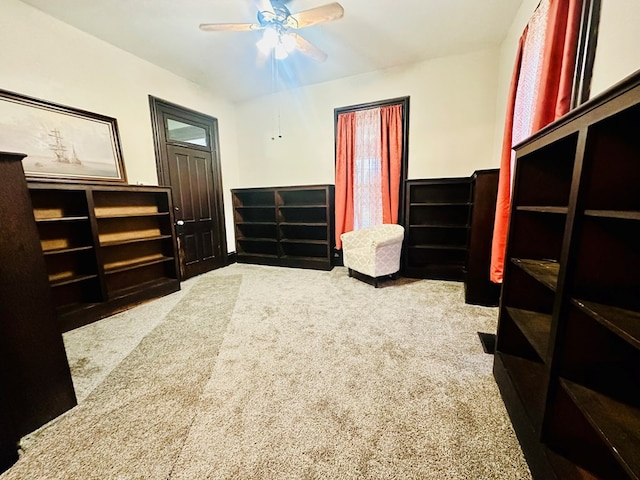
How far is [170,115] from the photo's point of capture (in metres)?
3.28

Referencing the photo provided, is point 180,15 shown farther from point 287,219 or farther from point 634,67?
point 634,67

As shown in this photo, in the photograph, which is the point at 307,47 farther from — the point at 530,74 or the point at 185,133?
the point at 185,133

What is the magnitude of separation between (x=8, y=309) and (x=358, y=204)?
3436mm

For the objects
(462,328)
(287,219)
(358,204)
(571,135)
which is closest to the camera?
(571,135)

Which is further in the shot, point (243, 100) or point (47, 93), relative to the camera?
point (243, 100)

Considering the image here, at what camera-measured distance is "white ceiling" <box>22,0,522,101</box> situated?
7.15 ft

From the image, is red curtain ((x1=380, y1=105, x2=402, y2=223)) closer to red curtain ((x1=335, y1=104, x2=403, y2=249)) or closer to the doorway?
red curtain ((x1=335, y1=104, x2=403, y2=249))

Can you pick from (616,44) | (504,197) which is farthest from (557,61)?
(504,197)

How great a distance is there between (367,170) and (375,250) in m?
1.40

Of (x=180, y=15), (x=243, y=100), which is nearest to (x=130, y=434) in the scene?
(x=180, y=15)

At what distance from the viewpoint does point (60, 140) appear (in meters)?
2.31

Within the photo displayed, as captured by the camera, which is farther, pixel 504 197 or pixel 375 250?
pixel 375 250

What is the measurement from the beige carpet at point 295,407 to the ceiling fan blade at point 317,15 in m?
2.54

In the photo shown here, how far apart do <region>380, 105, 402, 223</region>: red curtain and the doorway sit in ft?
8.89
